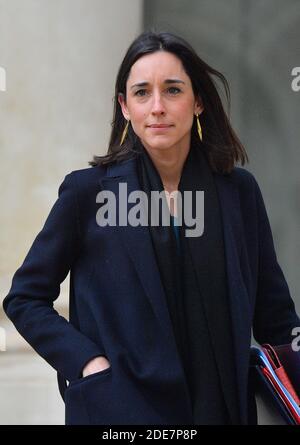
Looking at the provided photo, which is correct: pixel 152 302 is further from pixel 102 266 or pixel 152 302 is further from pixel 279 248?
pixel 279 248

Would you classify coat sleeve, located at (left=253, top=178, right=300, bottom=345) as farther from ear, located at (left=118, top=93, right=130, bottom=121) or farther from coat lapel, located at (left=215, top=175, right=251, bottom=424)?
ear, located at (left=118, top=93, right=130, bottom=121)

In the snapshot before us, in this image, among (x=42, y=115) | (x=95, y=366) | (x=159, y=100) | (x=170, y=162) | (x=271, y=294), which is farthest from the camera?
(x=42, y=115)

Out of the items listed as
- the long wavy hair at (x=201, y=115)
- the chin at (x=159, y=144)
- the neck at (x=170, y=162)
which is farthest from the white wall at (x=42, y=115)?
the chin at (x=159, y=144)

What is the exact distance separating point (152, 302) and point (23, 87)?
120 inches

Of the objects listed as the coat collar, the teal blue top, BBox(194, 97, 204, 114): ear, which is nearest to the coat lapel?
the coat collar

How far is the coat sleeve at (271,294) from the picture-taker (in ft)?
10.3

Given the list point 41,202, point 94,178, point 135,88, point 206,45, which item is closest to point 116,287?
point 94,178

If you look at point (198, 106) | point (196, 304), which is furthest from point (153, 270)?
point (198, 106)

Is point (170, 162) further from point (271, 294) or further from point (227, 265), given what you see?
point (271, 294)

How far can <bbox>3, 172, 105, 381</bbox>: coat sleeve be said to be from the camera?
290 centimetres

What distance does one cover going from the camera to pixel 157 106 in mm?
2922

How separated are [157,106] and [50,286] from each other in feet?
1.93

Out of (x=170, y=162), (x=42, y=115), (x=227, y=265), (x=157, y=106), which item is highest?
(x=42, y=115)

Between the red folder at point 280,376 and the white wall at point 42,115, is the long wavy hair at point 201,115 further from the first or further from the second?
the white wall at point 42,115
